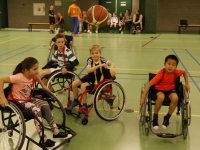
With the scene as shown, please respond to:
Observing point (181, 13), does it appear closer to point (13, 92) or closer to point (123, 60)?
point (123, 60)

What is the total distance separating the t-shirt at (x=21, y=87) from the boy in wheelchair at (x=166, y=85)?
1088 mm

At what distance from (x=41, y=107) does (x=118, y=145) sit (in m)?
0.82

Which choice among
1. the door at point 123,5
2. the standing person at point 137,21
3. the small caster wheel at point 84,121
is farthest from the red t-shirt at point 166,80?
the door at point 123,5

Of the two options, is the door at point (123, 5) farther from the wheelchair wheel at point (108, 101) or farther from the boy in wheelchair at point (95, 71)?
the boy in wheelchair at point (95, 71)

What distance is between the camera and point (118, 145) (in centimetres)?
262

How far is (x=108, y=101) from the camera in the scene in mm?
3355

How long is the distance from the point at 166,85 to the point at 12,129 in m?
1.56

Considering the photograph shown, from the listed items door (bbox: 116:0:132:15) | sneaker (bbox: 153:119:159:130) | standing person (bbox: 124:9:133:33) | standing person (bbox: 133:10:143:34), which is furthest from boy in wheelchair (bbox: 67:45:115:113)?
door (bbox: 116:0:132:15)

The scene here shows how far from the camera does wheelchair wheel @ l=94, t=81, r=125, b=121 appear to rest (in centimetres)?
295

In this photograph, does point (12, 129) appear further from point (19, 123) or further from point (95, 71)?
point (95, 71)

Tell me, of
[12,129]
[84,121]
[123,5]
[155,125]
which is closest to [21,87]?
[12,129]

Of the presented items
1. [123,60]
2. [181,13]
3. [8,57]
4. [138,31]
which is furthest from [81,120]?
[181,13]

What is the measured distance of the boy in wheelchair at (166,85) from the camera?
2.68 m

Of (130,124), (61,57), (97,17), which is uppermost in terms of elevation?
(97,17)
